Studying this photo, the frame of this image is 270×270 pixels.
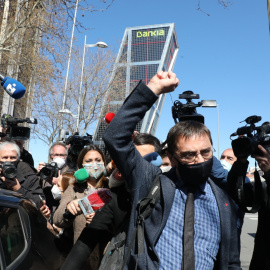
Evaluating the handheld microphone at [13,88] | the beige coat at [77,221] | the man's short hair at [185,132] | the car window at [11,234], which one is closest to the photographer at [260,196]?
the man's short hair at [185,132]

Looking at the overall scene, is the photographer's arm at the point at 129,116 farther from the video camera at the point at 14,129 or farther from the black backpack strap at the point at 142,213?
the video camera at the point at 14,129

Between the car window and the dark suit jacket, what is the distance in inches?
29.6

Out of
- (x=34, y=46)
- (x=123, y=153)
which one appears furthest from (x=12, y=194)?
(x=34, y=46)

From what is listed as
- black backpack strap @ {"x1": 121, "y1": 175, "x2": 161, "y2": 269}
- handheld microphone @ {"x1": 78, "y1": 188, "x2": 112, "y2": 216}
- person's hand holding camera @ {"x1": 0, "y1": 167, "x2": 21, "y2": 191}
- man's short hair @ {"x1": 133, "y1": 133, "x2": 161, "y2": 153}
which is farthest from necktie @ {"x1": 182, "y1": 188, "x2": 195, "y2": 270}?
person's hand holding camera @ {"x1": 0, "y1": 167, "x2": 21, "y2": 191}

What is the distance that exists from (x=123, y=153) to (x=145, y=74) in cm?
8621

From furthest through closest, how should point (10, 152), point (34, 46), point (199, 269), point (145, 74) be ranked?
point (145, 74) → point (34, 46) → point (10, 152) → point (199, 269)

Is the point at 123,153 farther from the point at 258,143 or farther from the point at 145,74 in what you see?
the point at 145,74

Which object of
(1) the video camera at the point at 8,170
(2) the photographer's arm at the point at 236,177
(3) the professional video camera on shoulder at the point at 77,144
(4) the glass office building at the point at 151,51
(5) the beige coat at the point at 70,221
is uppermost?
(4) the glass office building at the point at 151,51

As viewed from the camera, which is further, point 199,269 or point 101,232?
point 101,232

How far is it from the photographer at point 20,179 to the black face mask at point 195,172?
210 cm

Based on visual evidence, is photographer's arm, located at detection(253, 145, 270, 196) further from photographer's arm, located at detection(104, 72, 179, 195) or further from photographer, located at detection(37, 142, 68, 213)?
photographer, located at detection(37, 142, 68, 213)

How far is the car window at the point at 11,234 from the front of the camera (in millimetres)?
A: 2063

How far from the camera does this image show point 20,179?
381cm

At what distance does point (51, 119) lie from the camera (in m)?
25.8
